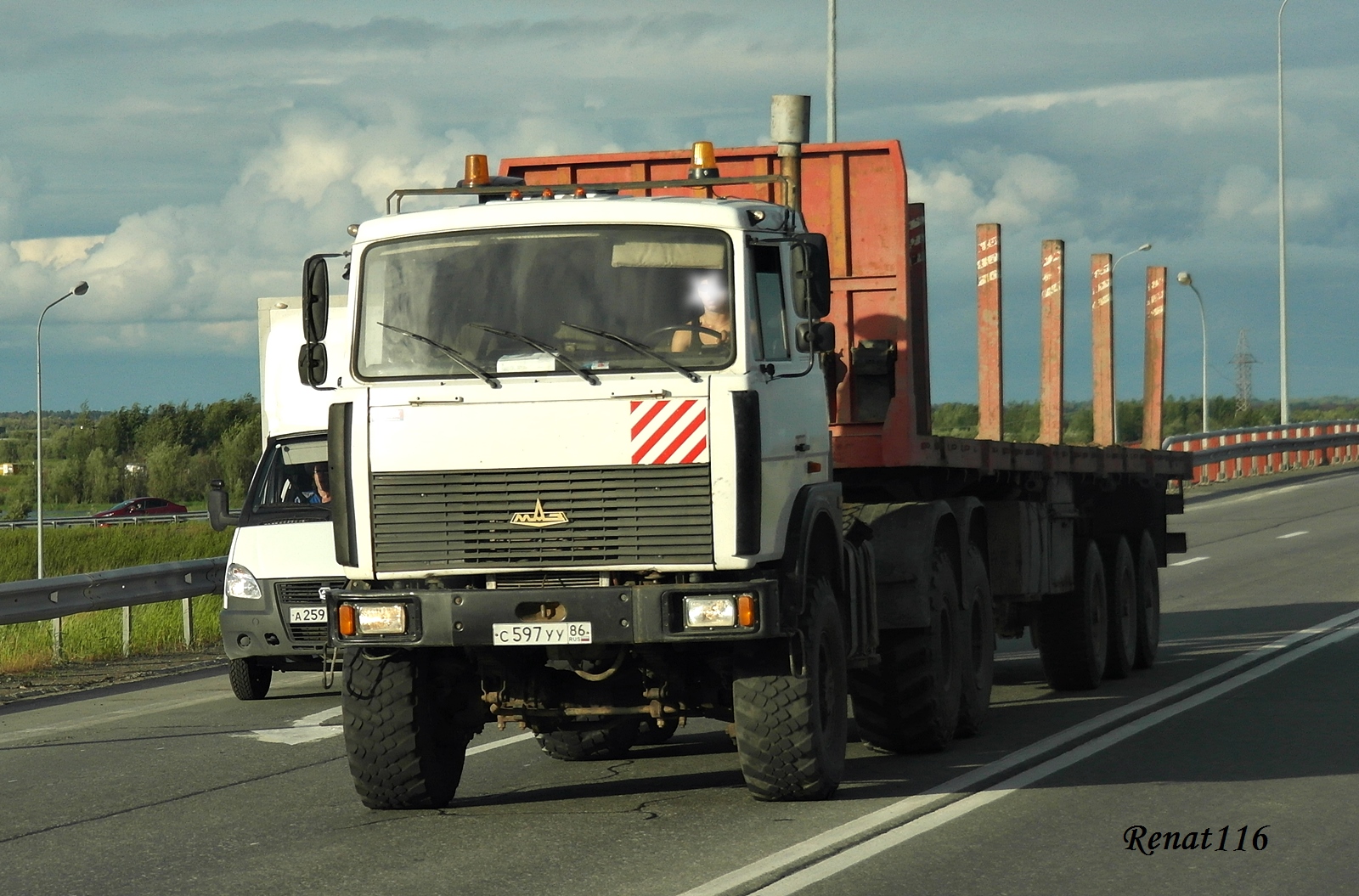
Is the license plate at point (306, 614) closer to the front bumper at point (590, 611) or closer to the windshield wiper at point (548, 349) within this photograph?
the front bumper at point (590, 611)

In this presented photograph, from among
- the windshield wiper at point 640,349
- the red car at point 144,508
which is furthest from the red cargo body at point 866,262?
the red car at point 144,508

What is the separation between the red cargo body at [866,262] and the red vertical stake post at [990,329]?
28.4 inches

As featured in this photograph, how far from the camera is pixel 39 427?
169 feet

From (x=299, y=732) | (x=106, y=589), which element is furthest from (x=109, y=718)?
(x=106, y=589)

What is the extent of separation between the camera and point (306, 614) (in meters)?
13.0

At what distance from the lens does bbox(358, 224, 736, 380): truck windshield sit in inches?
317

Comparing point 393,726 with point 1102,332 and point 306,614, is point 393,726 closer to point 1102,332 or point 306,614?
point 306,614

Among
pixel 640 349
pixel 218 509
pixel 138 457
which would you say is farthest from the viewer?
pixel 138 457

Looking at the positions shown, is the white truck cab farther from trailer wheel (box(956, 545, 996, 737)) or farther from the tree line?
the tree line

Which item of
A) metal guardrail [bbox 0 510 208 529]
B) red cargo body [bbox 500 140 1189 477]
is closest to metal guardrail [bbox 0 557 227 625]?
red cargo body [bbox 500 140 1189 477]

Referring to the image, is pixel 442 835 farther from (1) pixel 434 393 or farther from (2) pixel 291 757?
(2) pixel 291 757

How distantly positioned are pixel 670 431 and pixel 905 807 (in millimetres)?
2005

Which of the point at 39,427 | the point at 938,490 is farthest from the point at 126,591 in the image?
the point at 39,427

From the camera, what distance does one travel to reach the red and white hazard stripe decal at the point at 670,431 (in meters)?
7.82
